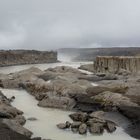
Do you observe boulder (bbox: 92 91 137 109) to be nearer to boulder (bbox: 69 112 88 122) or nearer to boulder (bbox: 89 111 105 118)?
boulder (bbox: 89 111 105 118)

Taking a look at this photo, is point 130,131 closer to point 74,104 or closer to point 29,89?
point 74,104

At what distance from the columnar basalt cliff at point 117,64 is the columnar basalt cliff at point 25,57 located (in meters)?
32.4

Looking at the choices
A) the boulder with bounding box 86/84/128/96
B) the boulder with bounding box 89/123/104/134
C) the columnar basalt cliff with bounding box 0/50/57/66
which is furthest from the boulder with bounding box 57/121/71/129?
the columnar basalt cliff with bounding box 0/50/57/66

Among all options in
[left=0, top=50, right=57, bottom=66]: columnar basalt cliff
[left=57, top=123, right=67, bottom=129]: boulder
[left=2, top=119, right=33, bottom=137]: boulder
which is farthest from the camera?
[left=0, top=50, right=57, bottom=66]: columnar basalt cliff

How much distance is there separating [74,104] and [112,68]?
21.9 m

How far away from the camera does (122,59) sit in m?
43.3

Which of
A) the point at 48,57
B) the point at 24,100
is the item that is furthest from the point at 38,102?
the point at 48,57

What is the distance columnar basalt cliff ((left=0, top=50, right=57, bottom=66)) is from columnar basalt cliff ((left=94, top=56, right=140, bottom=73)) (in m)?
32.4

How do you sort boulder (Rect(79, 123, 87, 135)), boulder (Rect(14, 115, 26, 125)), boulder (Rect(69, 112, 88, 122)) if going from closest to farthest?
1. boulder (Rect(79, 123, 87, 135))
2. boulder (Rect(14, 115, 26, 125))
3. boulder (Rect(69, 112, 88, 122))

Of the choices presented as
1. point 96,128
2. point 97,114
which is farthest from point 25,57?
point 96,128

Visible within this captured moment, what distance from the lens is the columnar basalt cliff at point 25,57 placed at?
249 feet

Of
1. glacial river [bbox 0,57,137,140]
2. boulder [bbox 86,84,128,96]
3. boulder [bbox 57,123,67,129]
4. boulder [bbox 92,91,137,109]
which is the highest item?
boulder [bbox 86,84,128,96]

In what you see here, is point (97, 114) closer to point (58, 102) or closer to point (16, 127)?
point (58, 102)

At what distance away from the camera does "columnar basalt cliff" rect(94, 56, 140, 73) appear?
1667 inches
